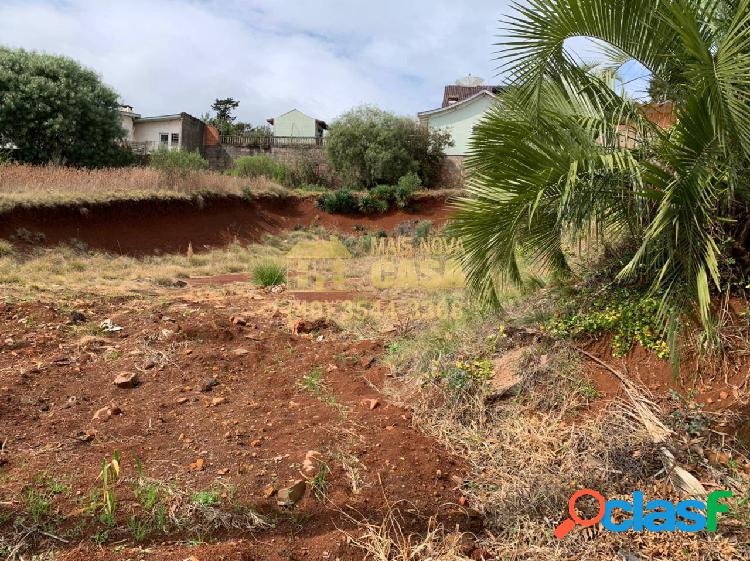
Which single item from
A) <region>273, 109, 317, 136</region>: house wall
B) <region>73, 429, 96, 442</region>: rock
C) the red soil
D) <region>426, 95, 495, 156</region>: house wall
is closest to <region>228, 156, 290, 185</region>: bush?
<region>426, 95, 495, 156</region>: house wall

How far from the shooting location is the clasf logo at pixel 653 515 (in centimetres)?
261

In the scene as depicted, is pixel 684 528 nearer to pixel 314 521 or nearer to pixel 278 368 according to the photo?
pixel 314 521

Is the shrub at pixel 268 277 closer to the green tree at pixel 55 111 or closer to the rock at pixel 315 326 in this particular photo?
the rock at pixel 315 326

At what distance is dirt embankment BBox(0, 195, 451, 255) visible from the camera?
45.1 feet

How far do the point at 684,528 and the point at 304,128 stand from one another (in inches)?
1424

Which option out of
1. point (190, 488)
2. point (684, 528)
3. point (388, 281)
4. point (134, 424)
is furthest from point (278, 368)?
point (388, 281)

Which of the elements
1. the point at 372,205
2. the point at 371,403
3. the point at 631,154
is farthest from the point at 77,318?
the point at 372,205

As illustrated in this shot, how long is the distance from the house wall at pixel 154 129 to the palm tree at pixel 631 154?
96.7ft

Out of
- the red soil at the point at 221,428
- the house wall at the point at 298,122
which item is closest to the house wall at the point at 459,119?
the house wall at the point at 298,122

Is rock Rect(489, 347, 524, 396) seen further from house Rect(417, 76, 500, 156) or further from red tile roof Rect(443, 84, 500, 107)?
red tile roof Rect(443, 84, 500, 107)

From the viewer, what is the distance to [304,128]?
36.3 m

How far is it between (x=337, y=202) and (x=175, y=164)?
679cm

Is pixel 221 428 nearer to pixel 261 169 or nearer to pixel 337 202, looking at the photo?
pixel 337 202

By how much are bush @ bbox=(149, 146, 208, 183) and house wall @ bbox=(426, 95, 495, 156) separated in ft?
45.6
